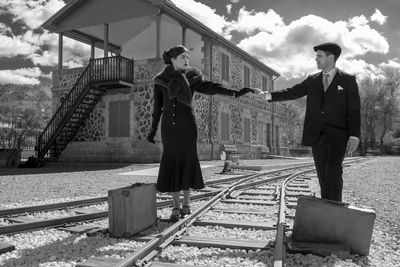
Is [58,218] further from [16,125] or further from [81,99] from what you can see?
[16,125]

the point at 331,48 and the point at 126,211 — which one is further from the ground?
the point at 331,48

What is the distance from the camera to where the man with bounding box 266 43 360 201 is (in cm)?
349

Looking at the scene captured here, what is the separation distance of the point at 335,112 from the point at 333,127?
14cm

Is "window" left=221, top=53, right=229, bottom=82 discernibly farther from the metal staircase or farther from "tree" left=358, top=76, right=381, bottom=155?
"tree" left=358, top=76, right=381, bottom=155

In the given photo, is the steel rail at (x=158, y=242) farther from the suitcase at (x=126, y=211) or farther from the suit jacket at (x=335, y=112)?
the suit jacket at (x=335, y=112)

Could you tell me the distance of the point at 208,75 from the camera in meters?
18.8

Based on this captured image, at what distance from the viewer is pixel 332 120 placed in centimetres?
352

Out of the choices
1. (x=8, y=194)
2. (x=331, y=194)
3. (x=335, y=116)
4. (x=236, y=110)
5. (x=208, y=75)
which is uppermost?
(x=208, y=75)

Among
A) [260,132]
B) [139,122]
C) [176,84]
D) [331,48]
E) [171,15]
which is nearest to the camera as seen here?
[331,48]

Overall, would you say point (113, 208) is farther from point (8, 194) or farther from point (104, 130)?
point (104, 130)

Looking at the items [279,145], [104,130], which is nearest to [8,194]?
[104,130]

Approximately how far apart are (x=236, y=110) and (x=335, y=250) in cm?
1914

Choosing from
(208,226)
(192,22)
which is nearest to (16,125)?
(192,22)

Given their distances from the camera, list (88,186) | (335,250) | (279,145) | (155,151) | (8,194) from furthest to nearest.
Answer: (279,145) → (155,151) → (88,186) → (8,194) → (335,250)
